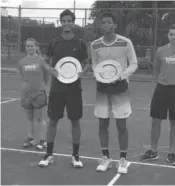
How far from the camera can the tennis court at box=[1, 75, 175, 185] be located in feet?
14.7

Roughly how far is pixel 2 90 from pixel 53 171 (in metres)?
8.32

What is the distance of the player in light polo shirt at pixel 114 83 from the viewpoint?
4688 millimetres

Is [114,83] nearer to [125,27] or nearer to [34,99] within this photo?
[34,99]

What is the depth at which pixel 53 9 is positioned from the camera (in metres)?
17.7

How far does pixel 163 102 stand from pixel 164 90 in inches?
6.9

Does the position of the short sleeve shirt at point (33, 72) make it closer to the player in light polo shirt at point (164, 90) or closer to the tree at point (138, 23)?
the player in light polo shirt at point (164, 90)

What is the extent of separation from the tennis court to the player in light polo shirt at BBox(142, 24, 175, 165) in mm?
281

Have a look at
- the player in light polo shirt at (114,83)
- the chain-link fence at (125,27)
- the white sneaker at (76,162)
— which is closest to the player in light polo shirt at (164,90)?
the player in light polo shirt at (114,83)

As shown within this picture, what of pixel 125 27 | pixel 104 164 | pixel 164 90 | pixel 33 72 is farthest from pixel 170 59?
pixel 125 27

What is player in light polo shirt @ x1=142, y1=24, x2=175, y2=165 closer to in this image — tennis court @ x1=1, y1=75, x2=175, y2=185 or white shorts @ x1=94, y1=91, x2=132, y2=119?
tennis court @ x1=1, y1=75, x2=175, y2=185

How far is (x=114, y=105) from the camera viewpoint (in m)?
4.82

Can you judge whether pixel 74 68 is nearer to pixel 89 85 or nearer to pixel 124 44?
pixel 124 44

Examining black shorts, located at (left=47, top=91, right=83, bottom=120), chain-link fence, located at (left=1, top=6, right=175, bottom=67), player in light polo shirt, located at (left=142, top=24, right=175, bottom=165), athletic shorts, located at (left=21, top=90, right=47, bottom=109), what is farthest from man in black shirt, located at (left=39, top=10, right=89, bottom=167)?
chain-link fence, located at (left=1, top=6, right=175, bottom=67)

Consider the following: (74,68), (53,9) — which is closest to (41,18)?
(53,9)
